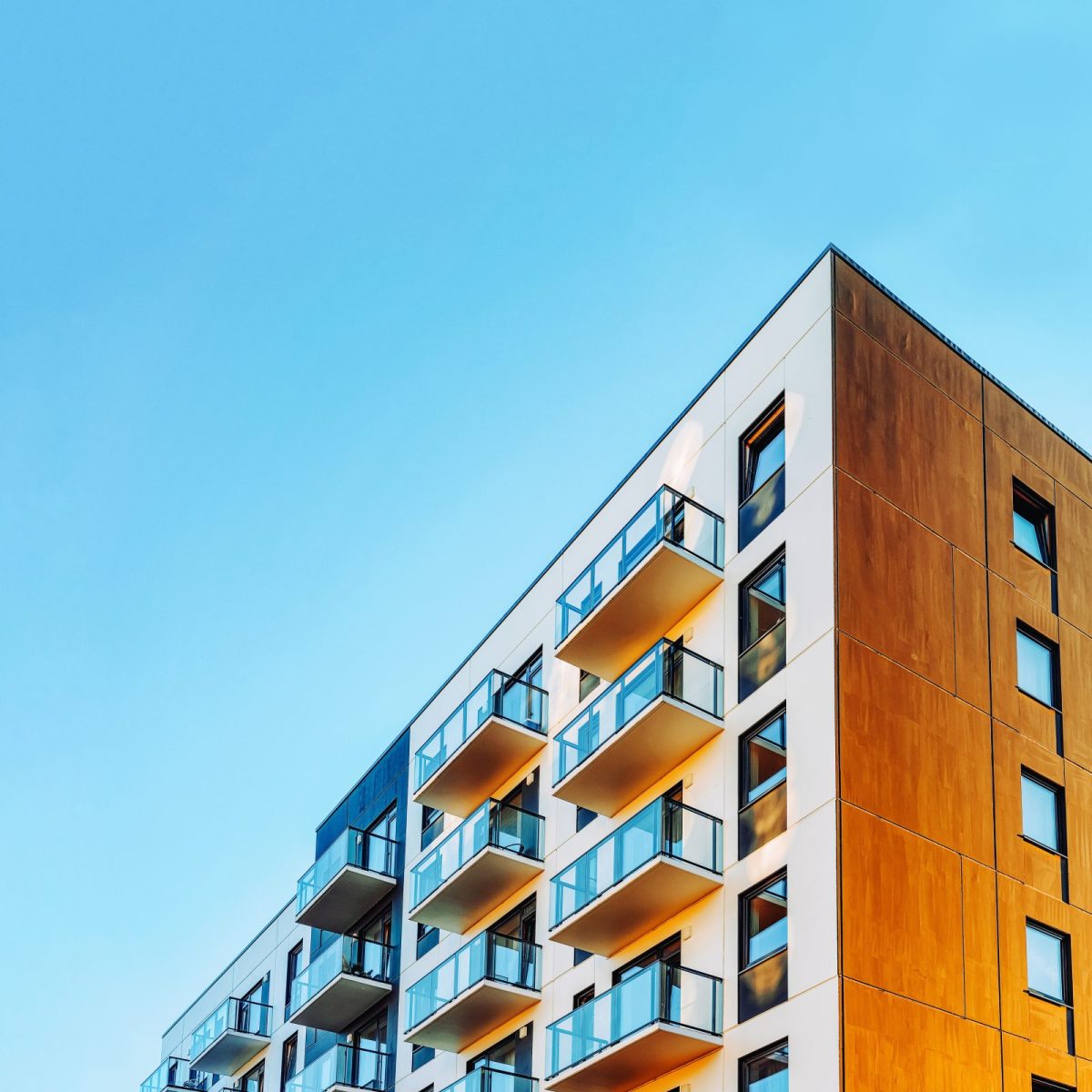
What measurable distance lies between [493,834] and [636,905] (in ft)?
20.7

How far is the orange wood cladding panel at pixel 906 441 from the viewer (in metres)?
24.6

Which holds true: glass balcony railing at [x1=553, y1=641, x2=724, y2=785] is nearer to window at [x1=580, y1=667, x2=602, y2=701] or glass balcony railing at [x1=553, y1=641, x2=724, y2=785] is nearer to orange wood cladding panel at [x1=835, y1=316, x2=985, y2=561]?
window at [x1=580, y1=667, x2=602, y2=701]

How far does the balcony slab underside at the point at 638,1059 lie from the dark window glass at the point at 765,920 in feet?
4.39

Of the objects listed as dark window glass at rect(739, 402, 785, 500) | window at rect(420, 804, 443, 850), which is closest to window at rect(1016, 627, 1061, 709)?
dark window glass at rect(739, 402, 785, 500)

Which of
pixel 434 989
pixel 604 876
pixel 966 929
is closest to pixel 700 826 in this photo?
pixel 604 876

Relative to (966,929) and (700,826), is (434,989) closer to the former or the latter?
(700,826)

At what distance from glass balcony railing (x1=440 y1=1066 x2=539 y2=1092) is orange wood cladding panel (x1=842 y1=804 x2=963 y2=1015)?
29.4 ft

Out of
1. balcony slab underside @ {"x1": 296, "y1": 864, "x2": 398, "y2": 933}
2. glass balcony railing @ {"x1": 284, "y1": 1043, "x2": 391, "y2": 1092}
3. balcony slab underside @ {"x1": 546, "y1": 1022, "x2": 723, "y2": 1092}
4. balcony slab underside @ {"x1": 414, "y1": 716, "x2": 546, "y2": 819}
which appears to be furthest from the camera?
balcony slab underside @ {"x1": 296, "y1": 864, "x2": 398, "y2": 933}

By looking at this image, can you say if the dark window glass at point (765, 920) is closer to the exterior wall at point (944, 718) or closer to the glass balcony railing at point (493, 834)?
the exterior wall at point (944, 718)

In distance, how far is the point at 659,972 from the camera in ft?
77.5

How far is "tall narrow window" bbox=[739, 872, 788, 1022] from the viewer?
72.8 feet

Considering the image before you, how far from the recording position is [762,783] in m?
24.1

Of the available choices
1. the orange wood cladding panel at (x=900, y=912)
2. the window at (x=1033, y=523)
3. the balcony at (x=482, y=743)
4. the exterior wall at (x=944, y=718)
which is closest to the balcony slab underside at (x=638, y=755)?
the exterior wall at (x=944, y=718)

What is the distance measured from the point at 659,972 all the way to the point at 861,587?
20.2ft
